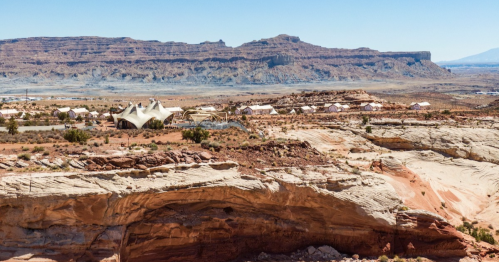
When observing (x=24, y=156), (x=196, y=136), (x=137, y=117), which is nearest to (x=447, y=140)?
(x=196, y=136)

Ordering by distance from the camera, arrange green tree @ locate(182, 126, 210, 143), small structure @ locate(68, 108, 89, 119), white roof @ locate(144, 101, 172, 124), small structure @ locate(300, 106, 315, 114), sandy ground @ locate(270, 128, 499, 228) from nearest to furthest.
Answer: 1. sandy ground @ locate(270, 128, 499, 228)
2. green tree @ locate(182, 126, 210, 143)
3. white roof @ locate(144, 101, 172, 124)
4. small structure @ locate(68, 108, 89, 119)
5. small structure @ locate(300, 106, 315, 114)

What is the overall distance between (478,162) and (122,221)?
28.2 m

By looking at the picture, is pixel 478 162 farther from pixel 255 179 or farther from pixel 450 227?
pixel 255 179

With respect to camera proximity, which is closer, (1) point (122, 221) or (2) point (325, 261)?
(1) point (122, 221)

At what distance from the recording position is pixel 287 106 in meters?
74.4

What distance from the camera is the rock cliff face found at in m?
14.2

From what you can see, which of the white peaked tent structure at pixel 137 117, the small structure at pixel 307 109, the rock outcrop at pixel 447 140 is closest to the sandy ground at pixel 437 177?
the rock outcrop at pixel 447 140

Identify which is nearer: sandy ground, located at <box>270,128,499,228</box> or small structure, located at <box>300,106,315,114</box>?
sandy ground, located at <box>270,128,499,228</box>

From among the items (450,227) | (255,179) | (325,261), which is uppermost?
(255,179)

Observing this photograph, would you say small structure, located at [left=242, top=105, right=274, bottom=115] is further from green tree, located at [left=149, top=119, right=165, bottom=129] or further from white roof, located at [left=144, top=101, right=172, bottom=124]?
green tree, located at [left=149, top=119, right=165, bottom=129]

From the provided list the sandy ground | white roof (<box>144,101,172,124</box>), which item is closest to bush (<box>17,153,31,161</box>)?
the sandy ground

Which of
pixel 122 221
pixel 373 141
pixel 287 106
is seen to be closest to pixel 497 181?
pixel 373 141

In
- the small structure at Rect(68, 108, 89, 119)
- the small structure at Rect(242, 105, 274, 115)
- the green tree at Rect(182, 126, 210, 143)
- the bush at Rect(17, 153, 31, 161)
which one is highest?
the bush at Rect(17, 153, 31, 161)

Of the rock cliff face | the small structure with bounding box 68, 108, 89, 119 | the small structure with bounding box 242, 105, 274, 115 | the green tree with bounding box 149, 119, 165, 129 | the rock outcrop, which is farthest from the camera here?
the small structure with bounding box 242, 105, 274, 115
